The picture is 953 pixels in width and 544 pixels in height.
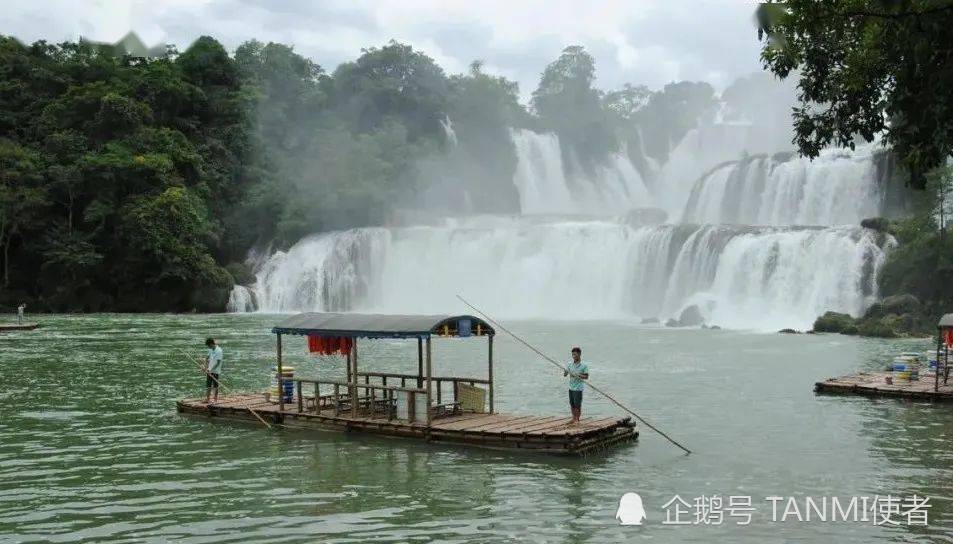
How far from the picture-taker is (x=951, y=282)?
3788 cm

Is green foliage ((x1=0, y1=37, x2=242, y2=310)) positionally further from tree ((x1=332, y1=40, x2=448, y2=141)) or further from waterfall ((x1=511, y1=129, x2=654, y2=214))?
waterfall ((x1=511, y1=129, x2=654, y2=214))

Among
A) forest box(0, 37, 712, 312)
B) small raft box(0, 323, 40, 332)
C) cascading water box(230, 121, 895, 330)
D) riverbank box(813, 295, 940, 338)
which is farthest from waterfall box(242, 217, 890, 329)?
small raft box(0, 323, 40, 332)

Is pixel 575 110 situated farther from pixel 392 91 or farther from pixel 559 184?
pixel 392 91

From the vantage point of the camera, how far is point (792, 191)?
168 ft

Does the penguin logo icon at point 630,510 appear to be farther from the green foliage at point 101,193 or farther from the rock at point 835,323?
the green foliage at point 101,193

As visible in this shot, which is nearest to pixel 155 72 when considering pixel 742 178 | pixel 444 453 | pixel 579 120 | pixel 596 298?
pixel 596 298

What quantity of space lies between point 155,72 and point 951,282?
48047mm

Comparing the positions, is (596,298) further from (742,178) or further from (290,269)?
(290,269)

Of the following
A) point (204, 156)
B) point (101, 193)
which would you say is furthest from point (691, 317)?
point (204, 156)

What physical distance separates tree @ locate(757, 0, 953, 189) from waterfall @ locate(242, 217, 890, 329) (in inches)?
1113

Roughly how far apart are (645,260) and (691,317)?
6.82 meters

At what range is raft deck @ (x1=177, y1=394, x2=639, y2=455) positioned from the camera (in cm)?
1309

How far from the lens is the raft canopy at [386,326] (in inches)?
556

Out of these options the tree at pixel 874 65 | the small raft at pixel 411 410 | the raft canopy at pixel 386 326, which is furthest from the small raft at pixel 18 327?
the tree at pixel 874 65
